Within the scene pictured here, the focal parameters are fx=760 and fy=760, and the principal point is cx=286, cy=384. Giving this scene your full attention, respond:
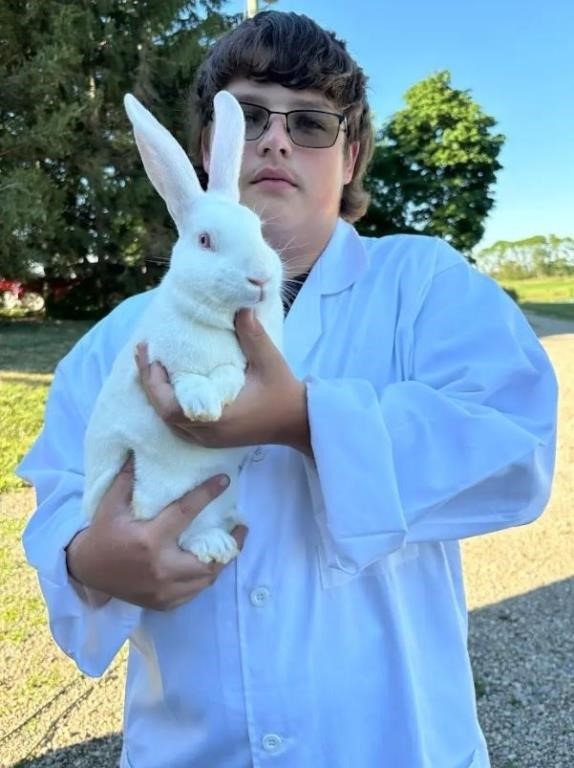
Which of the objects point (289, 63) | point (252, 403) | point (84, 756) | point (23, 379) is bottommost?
point (84, 756)

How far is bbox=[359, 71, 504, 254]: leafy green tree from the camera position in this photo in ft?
88.8

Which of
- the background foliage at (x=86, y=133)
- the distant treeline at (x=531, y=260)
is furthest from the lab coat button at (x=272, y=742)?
the distant treeline at (x=531, y=260)

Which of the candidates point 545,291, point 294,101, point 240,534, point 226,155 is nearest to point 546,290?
point 545,291

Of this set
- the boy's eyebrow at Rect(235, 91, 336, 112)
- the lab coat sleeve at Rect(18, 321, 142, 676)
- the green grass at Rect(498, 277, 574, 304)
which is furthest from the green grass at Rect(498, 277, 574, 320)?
the lab coat sleeve at Rect(18, 321, 142, 676)

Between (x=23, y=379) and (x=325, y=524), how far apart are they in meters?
8.88

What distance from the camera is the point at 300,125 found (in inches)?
65.6

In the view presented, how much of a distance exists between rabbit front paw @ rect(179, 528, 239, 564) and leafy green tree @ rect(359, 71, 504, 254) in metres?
25.6

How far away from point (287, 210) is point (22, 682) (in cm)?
298

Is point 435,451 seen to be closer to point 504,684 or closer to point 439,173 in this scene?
point 504,684

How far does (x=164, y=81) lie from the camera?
1538 centimetres

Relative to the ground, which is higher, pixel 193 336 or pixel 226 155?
pixel 226 155

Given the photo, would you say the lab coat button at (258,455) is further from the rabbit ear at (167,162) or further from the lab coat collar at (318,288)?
the rabbit ear at (167,162)

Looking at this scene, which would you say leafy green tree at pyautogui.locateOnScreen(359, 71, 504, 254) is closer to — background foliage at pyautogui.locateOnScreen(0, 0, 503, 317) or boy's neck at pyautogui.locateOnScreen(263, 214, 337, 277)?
background foliage at pyautogui.locateOnScreen(0, 0, 503, 317)

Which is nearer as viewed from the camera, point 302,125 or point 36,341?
point 302,125
